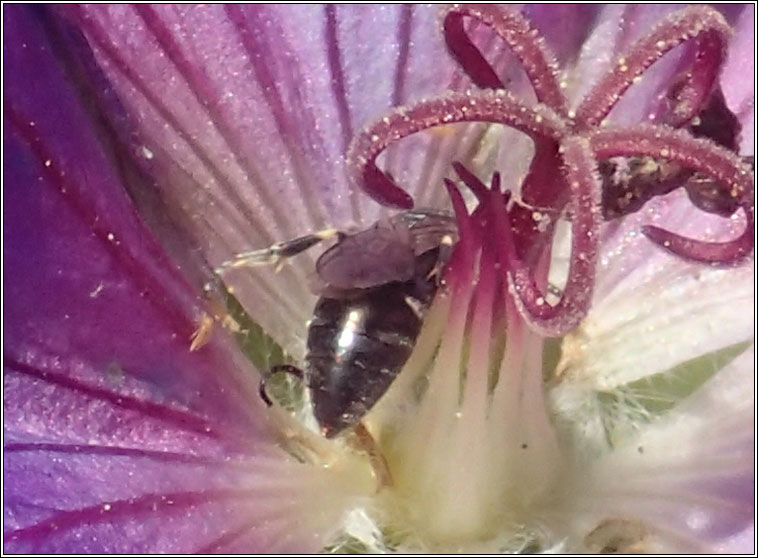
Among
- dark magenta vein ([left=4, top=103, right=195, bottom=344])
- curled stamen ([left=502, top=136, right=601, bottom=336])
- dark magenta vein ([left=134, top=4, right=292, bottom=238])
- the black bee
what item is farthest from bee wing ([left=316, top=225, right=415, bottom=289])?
dark magenta vein ([left=134, top=4, right=292, bottom=238])

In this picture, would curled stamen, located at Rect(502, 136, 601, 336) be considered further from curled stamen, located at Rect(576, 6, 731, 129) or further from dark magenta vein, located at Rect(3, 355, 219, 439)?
dark magenta vein, located at Rect(3, 355, 219, 439)

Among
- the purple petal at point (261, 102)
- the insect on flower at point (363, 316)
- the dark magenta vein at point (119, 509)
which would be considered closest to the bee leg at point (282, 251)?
the insect on flower at point (363, 316)

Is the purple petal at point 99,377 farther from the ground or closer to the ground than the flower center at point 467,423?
farther from the ground

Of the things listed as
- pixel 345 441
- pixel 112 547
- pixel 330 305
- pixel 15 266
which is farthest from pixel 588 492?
pixel 15 266

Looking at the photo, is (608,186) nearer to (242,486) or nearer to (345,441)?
(345,441)

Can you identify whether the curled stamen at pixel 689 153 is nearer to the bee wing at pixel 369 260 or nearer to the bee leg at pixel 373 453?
the bee wing at pixel 369 260

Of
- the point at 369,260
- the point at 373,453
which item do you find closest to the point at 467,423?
the point at 373,453

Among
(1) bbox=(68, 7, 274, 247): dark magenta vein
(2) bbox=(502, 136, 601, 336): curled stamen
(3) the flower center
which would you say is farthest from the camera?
(1) bbox=(68, 7, 274, 247): dark magenta vein
